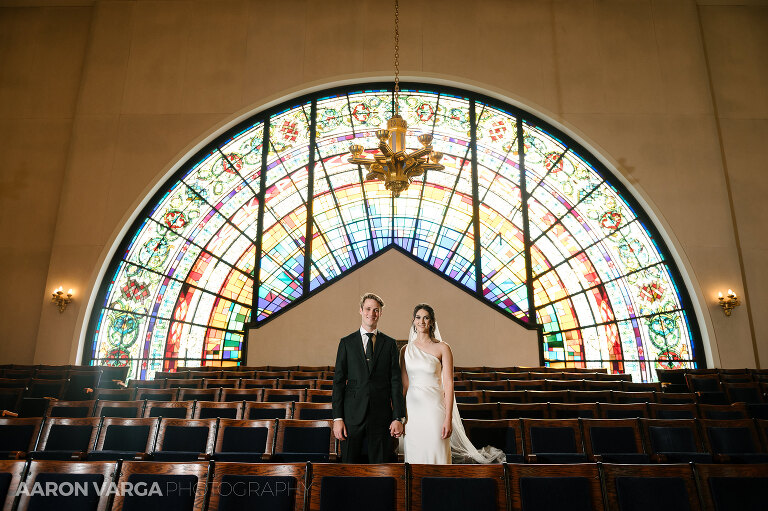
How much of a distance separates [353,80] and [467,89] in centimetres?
238

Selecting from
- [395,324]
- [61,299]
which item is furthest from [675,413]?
[61,299]

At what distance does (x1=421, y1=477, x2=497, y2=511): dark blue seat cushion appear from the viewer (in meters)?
1.90

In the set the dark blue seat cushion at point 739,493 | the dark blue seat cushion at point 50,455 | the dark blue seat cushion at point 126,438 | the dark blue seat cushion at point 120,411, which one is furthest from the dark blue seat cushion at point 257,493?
the dark blue seat cushion at point 120,411

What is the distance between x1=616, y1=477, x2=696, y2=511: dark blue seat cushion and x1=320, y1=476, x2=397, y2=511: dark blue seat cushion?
948 millimetres

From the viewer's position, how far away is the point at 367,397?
8.12 feet

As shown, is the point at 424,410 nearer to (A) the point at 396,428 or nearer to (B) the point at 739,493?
(A) the point at 396,428

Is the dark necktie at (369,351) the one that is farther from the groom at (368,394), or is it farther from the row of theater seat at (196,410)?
the row of theater seat at (196,410)

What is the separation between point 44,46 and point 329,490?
1172 centimetres

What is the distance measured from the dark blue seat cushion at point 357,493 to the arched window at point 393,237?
6.83 meters

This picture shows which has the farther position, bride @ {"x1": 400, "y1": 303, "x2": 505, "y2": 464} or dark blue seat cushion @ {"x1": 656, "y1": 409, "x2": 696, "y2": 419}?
dark blue seat cushion @ {"x1": 656, "y1": 409, "x2": 696, "y2": 419}

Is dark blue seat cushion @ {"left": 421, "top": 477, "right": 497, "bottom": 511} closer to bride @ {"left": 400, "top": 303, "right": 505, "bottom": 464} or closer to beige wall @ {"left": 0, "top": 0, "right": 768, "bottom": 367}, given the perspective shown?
bride @ {"left": 400, "top": 303, "right": 505, "bottom": 464}

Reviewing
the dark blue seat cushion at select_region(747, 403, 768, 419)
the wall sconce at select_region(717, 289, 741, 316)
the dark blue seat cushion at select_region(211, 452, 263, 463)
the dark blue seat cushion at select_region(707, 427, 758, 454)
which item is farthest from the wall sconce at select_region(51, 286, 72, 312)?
the wall sconce at select_region(717, 289, 741, 316)

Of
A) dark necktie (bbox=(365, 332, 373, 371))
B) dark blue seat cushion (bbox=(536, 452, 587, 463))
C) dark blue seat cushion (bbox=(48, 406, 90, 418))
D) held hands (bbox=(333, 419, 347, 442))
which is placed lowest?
dark blue seat cushion (bbox=(536, 452, 587, 463))

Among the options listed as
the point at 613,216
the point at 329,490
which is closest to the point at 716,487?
the point at 329,490
